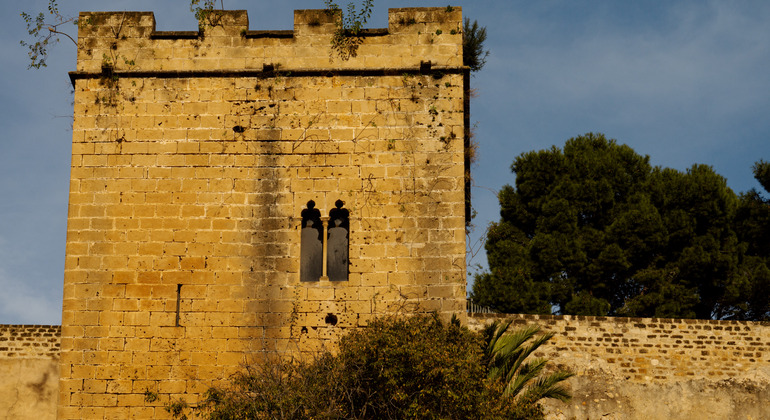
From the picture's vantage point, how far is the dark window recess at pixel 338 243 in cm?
1191

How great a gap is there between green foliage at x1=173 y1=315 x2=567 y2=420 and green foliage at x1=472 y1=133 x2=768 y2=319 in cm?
1234

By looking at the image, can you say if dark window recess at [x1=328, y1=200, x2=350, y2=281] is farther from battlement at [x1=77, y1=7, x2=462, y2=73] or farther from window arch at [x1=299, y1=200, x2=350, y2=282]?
battlement at [x1=77, y1=7, x2=462, y2=73]

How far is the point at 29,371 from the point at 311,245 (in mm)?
6419

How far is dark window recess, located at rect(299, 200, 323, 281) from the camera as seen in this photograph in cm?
1188

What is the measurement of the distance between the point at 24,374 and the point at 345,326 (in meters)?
6.78

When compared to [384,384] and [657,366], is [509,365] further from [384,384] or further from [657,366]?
[657,366]

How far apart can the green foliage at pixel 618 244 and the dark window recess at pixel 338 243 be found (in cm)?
1165

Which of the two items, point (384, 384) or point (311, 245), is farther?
point (311, 245)

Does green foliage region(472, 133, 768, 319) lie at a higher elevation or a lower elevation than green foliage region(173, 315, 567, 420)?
higher

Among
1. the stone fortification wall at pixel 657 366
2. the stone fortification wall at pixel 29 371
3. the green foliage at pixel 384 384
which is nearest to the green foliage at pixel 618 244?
the stone fortification wall at pixel 657 366

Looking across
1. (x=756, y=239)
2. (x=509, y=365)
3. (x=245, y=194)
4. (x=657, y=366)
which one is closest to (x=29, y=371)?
(x=245, y=194)

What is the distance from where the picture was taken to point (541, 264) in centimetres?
2405

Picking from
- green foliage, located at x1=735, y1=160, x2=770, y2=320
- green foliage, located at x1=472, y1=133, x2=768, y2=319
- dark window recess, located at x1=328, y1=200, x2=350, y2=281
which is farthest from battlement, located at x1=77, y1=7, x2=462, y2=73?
green foliage, located at x1=735, y1=160, x2=770, y2=320

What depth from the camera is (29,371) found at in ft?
50.8
